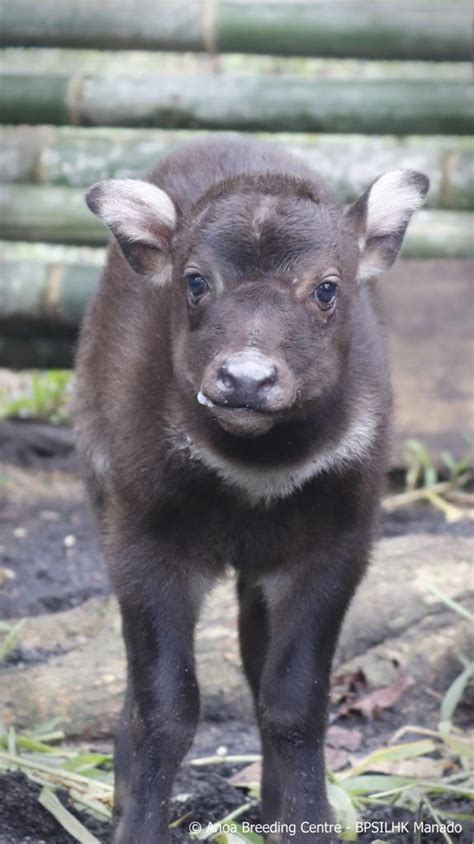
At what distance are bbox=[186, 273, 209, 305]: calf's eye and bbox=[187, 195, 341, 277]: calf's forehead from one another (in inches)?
2.8

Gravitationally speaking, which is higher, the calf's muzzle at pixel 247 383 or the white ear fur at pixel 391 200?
the white ear fur at pixel 391 200

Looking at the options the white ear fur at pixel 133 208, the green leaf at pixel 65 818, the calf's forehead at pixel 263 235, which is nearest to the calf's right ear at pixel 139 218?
the white ear fur at pixel 133 208

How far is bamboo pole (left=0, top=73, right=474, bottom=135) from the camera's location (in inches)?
352

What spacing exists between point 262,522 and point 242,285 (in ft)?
2.71

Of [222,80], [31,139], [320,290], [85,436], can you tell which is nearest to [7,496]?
[31,139]

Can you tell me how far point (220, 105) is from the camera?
29.4 ft

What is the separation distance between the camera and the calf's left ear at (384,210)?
5.11 m

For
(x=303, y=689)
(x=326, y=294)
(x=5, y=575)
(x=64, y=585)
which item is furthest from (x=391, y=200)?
(x=5, y=575)

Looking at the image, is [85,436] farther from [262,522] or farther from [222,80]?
[222,80]

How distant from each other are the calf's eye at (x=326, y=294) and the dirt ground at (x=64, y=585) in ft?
6.00

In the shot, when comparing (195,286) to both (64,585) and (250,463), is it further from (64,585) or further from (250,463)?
(64,585)

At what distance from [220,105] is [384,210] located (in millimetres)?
4039

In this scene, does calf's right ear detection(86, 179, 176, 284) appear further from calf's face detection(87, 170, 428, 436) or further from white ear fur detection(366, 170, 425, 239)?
white ear fur detection(366, 170, 425, 239)

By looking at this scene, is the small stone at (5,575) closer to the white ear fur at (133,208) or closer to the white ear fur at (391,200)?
the white ear fur at (133,208)
